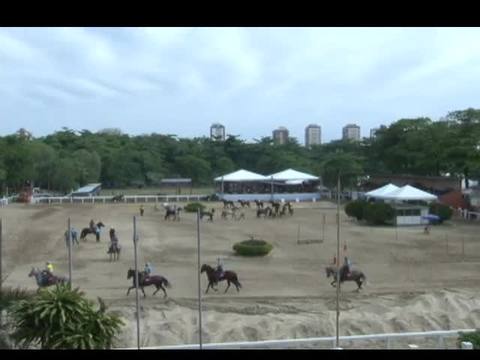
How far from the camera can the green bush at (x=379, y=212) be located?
109 ft

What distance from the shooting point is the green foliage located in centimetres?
827

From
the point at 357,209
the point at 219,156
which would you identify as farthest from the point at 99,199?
the point at 219,156

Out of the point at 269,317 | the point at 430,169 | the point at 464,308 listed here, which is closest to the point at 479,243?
the point at 464,308

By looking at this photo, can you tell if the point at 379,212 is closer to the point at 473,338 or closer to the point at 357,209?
the point at 357,209

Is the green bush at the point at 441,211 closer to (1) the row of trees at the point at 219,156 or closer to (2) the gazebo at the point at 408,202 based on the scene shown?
(2) the gazebo at the point at 408,202

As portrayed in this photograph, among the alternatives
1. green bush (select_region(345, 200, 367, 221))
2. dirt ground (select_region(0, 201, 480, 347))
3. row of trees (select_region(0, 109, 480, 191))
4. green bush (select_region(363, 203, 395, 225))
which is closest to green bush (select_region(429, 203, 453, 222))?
dirt ground (select_region(0, 201, 480, 347))

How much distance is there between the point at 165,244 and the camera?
2528cm

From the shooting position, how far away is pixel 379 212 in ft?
110

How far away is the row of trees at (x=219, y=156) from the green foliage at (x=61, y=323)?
37.2 metres

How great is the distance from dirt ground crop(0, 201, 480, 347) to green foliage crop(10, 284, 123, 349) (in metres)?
2.94

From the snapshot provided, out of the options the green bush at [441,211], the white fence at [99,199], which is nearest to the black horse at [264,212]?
the green bush at [441,211]

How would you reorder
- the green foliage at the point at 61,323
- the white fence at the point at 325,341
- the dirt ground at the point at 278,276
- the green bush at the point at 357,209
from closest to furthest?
the green foliage at the point at 61,323 < the white fence at the point at 325,341 < the dirt ground at the point at 278,276 < the green bush at the point at 357,209

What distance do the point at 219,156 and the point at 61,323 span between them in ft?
244

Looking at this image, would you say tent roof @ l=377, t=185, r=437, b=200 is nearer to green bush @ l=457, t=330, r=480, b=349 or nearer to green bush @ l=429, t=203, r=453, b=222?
green bush @ l=429, t=203, r=453, b=222
